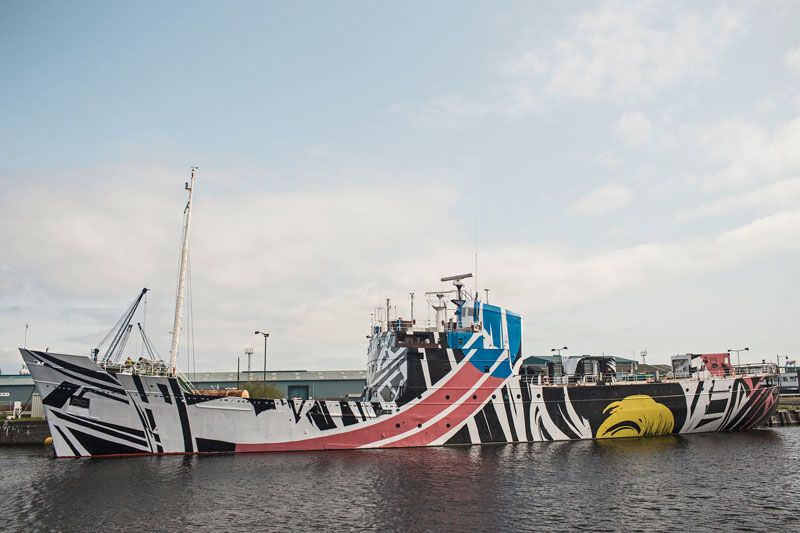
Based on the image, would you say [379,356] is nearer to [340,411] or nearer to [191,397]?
[340,411]

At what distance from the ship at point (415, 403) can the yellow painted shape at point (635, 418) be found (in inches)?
3.1

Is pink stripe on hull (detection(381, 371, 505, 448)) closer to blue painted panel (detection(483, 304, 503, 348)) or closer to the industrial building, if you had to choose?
blue painted panel (detection(483, 304, 503, 348))

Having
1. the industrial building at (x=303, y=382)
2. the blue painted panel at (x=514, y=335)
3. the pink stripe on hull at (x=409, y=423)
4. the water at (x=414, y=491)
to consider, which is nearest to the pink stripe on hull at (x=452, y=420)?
the pink stripe on hull at (x=409, y=423)

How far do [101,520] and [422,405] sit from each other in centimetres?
1628

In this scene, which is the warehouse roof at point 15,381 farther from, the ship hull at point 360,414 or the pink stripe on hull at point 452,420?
the pink stripe on hull at point 452,420

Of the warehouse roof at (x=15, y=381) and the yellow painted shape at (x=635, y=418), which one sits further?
the warehouse roof at (x=15, y=381)

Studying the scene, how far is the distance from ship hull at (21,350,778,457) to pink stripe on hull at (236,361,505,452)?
0.18 feet

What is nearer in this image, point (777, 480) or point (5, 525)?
point (5, 525)

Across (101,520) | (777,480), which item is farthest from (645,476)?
(101,520)

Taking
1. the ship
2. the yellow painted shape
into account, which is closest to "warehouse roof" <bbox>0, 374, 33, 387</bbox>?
the ship

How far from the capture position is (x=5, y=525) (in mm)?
15398

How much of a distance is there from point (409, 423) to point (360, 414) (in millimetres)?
2806

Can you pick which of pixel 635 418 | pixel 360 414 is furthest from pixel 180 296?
pixel 635 418

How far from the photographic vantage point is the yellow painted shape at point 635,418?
32.0 m
